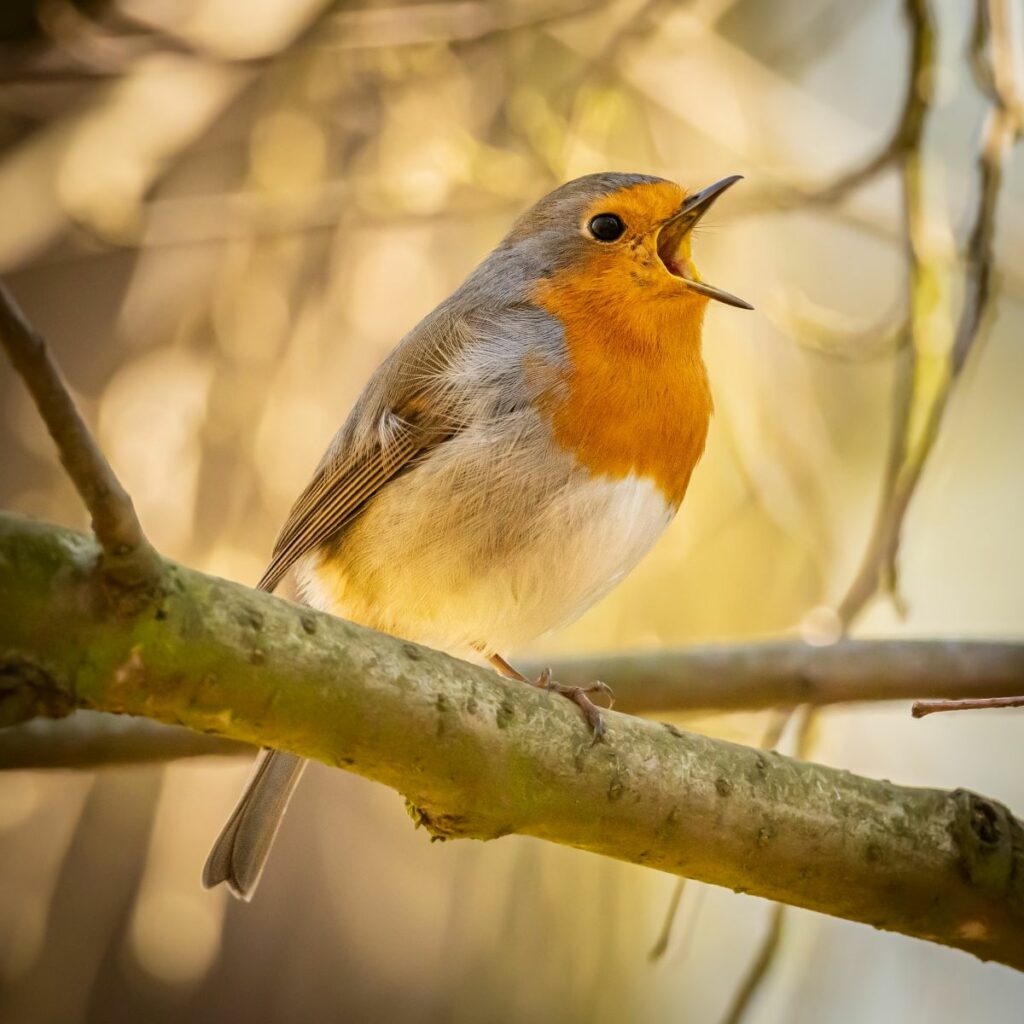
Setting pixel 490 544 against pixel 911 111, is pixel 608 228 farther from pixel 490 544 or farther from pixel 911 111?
pixel 490 544

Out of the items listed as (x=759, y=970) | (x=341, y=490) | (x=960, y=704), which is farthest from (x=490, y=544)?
(x=960, y=704)

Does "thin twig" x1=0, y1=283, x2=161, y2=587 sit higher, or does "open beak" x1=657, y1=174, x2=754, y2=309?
"open beak" x1=657, y1=174, x2=754, y2=309

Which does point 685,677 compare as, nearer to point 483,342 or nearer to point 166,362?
point 483,342

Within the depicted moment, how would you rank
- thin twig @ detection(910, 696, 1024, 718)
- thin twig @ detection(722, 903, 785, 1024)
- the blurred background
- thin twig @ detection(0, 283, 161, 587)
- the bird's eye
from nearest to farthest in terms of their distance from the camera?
1. thin twig @ detection(0, 283, 161, 587)
2. thin twig @ detection(910, 696, 1024, 718)
3. thin twig @ detection(722, 903, 785, 1024)
4. the bird's eye
5. the blurred background

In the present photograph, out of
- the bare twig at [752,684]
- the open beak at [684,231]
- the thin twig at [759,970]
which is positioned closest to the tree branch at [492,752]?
the thin twig at [759,970]

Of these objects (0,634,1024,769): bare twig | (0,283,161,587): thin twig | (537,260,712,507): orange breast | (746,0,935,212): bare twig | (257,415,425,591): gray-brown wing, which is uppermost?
(746,0,935,212): bare twig

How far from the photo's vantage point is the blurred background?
3559 millimetres

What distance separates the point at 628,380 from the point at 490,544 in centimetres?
43

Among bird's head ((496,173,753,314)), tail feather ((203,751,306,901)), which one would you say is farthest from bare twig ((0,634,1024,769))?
bird's head ((496,173,753,314))

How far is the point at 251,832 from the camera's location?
2.65 meters

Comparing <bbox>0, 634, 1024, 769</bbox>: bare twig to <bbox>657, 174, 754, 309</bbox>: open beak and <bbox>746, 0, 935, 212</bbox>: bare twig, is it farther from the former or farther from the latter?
<bbox>746, 0, 935, 212</bbox>: bare twig

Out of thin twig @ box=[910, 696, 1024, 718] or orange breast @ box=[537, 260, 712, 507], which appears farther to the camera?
orange breast @ box=[537, 260, 712, 507]

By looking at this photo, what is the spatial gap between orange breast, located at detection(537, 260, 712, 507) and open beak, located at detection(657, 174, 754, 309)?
4.5 inches

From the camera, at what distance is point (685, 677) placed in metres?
2.87
